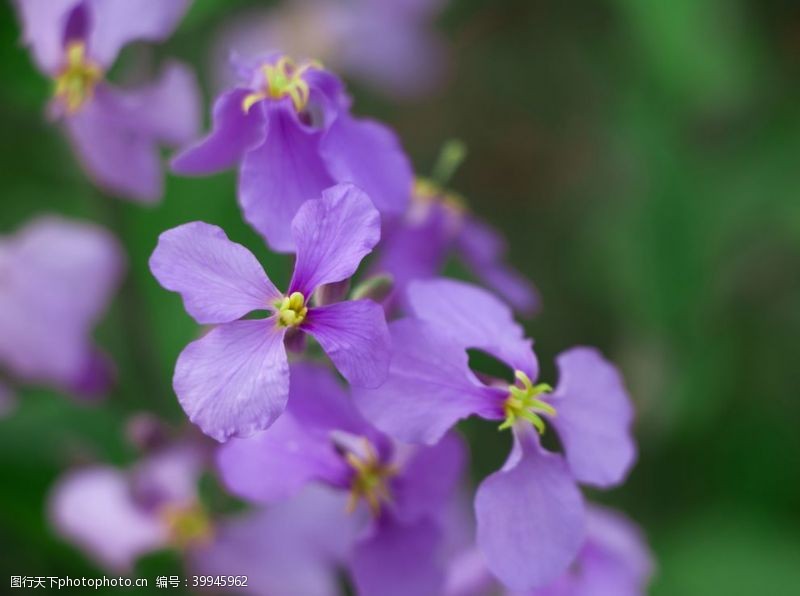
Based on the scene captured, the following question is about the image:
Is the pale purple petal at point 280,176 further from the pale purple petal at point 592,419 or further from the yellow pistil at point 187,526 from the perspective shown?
the yellow pistil at point 187,526

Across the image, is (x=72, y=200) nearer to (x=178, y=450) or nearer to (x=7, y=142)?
(x=7, y=142)

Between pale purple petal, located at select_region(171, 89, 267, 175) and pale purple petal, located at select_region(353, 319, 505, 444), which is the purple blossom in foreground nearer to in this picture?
pale purple petal, located at select_region(353, 319, 505, 444)

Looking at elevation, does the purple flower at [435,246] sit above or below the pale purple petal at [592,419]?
below

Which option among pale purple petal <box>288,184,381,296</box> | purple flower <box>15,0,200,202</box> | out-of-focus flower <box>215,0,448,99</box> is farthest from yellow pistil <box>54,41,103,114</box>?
out-of-focus flower <box>215,0,448,99</box>

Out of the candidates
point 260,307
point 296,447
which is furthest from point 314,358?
point 260,307

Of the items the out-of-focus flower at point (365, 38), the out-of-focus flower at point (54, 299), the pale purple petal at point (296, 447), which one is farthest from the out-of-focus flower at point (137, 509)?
the out-of-focus flower at point (365, 38)

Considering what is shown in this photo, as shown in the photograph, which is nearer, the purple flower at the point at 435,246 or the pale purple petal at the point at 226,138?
the pale purple petal at the point at 226,138

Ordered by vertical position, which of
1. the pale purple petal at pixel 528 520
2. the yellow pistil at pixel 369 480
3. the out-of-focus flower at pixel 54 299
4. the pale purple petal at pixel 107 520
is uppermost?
the pale purple petal at pixel 528 520
